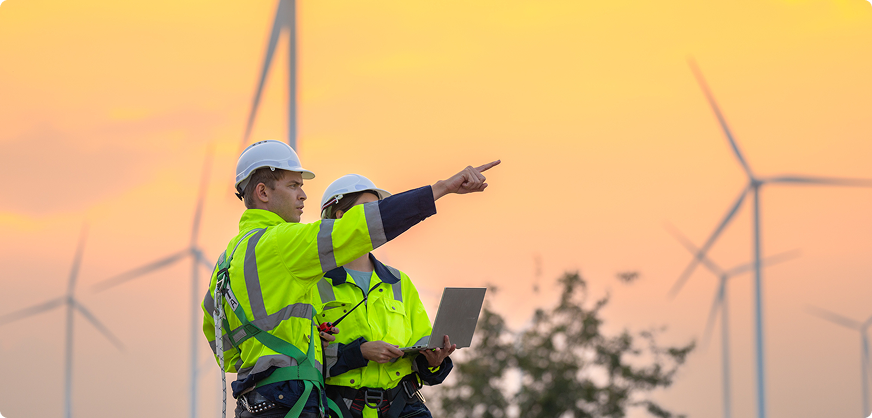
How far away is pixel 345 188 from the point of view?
5.66 m

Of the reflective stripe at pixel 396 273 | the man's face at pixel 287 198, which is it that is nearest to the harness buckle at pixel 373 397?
the reflective stripe at pixel 396 273

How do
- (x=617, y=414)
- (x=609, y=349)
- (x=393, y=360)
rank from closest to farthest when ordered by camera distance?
(x=393, y=360)
(x=617, y=414)
(x=609, y=349)

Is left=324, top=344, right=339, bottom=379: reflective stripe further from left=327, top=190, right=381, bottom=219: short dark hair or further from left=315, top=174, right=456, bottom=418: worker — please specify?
left=327, top=190, right=381, bottom=219: short dark hair

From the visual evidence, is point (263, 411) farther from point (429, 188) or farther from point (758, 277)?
point (758, 277)

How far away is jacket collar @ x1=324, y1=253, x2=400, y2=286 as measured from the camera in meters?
5.38

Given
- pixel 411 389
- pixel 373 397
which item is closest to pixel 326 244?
pixel 373 397

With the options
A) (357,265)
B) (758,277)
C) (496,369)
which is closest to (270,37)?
(357,265)

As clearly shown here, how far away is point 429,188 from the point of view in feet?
12.8

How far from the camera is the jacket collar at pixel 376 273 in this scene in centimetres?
538

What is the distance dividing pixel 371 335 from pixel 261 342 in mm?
A: 1181

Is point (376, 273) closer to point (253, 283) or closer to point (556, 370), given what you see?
point (253, 283)

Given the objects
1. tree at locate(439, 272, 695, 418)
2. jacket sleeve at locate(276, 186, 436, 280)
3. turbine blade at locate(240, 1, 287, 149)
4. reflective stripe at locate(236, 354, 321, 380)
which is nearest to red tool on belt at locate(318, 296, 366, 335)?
reflective stripe at locate(236, 354, 321, 380)

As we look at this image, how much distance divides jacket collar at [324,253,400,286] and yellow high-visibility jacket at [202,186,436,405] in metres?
0.84

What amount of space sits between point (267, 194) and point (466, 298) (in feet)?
4.51
